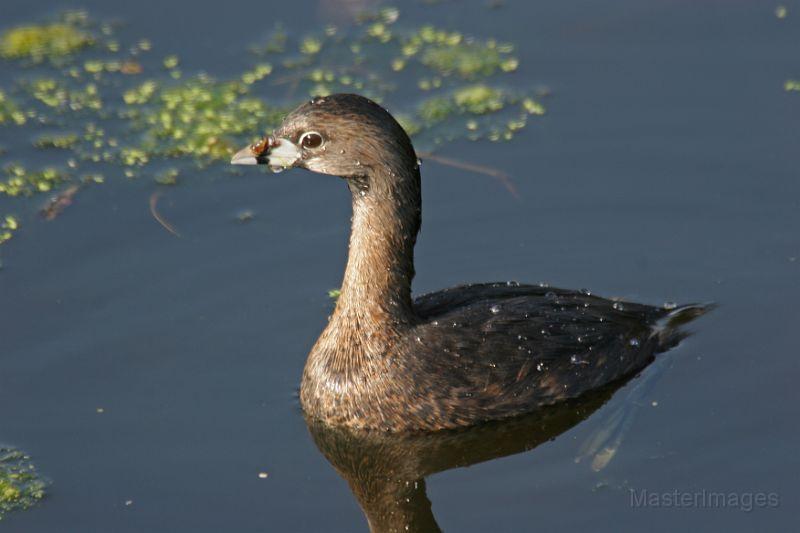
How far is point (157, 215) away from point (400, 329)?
258 cm

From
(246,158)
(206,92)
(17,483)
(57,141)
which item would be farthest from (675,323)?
(57,141)

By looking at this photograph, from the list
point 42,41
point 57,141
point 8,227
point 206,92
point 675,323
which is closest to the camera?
point 675,323

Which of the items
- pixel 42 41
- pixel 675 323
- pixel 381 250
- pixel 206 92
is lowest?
pixel 675 323

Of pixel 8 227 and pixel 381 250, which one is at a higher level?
pixel 8 227

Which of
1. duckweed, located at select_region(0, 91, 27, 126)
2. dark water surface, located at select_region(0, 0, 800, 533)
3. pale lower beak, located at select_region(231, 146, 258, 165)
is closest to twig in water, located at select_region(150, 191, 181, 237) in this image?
dark water surface, located at select_region(0, 0, 800, 533)

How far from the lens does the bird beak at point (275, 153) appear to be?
24.6ft

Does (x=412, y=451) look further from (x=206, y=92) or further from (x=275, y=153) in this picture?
(x=206, y=92)

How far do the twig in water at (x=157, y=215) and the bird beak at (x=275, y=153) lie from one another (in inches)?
76.1

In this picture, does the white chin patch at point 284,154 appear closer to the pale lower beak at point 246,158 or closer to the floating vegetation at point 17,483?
the pale lower beak at point 246,158

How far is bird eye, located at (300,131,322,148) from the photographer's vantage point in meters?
7.39

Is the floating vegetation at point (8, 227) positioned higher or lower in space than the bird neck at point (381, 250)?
higher

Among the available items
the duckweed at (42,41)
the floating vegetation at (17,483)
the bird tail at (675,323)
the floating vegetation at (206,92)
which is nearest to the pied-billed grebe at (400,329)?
the bird tail at (675,323)

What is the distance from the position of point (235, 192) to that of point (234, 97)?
122cm

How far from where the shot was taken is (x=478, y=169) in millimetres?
9812
